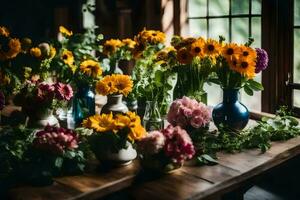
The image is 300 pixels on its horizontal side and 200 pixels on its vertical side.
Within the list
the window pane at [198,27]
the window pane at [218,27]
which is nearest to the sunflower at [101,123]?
the window pane at [218,27]

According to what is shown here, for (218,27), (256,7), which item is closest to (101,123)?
(256,7)

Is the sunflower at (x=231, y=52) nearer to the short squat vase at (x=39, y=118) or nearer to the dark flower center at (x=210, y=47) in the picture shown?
the dark flower center at (x=210, y=47)

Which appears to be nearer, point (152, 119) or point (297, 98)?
point (152, 119)

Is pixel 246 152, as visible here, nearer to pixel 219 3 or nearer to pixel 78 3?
pixel 219 3

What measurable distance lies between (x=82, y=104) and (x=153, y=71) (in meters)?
0.45

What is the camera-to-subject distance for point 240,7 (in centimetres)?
302

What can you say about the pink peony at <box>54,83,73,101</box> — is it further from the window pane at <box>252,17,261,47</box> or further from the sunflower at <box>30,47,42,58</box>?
the window pane at <box>252,17,261,47</box>

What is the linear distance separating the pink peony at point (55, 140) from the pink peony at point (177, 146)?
0.32 meters

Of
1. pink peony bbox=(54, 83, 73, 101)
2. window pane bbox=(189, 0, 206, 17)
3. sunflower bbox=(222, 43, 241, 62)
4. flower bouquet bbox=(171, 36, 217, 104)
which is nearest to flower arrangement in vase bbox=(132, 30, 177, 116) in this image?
flower bouquet bbox=(171, 36, 217, 104)

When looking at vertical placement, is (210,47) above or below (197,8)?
below

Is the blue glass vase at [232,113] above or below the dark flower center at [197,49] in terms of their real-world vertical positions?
below

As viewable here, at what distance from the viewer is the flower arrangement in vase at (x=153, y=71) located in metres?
2.32

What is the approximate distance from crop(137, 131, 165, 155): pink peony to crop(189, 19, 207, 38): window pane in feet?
6.24

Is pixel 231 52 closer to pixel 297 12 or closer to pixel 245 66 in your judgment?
pixel 245 66
